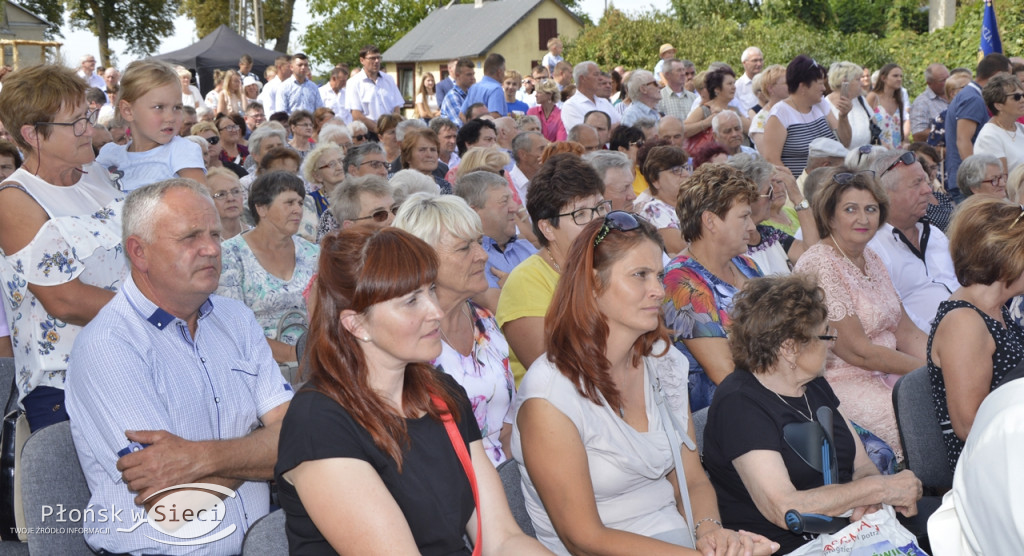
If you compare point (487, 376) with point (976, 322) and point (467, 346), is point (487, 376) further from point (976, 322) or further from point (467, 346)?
point (976, 322)

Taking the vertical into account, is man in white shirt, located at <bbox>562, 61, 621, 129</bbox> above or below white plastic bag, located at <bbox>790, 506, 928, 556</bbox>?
above

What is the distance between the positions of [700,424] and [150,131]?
8.66 feet

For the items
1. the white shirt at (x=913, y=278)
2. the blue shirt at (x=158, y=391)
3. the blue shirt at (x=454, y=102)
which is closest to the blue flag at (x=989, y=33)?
the blue shirt at (x=454, y=102)

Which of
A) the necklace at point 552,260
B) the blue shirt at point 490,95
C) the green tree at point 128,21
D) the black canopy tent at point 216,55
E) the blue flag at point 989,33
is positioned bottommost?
the necklace at point 552,260

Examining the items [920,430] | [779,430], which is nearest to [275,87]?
[920,430]

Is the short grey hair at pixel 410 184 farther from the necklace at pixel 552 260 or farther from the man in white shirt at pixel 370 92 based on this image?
the man in white shirt at pixel 370 92

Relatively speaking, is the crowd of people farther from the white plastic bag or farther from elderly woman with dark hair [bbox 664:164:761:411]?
the white plastic bag

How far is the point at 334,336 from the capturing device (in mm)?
2400

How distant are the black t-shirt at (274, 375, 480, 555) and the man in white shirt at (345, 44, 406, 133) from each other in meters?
11.1

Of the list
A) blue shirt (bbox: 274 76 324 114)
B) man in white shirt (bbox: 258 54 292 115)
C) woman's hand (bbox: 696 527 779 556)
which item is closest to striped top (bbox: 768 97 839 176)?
woman's hand (bbox: 696 527 779 556)

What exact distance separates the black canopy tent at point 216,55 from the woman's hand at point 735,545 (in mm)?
Result: 21447

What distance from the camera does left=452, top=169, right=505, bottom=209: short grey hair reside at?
Result: 5.06m

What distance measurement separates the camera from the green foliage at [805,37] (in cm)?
A: 1923

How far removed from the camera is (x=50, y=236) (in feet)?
10.5
